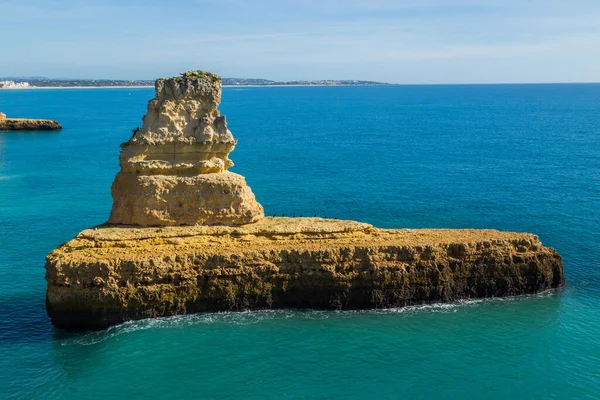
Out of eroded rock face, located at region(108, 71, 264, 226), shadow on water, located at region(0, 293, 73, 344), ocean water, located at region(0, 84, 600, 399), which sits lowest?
shadow on water, located at region(0, 293, 73, 344)

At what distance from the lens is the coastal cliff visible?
13088cm

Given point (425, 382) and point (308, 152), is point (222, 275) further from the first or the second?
point (308, 152)

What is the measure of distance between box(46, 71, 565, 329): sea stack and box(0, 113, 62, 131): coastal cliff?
107026mm

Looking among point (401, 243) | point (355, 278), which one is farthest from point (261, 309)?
point (401, 243)

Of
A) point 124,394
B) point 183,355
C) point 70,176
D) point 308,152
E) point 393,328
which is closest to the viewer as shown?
point 124,394

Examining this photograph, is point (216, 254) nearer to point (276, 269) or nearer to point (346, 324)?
point (276, 269)

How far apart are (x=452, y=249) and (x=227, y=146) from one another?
1527 cm

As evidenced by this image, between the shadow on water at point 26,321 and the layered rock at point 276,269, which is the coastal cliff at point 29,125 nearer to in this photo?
the shadow on water at point 26,321

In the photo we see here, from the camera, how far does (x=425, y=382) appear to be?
1030 inches

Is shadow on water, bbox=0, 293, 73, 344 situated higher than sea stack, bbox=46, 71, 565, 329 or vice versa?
sea stack, bbox=46, 71, 565, 329

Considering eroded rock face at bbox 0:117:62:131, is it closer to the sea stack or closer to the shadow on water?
the shadow on water

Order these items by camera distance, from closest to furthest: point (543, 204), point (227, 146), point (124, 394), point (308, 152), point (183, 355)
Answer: point (124, 394) → point (183, 355) → point (227, 146) → point (543, 204) → point (308, 152)

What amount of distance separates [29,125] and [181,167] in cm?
11408

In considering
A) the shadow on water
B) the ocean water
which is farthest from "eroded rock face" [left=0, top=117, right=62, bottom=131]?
the shadow on water
